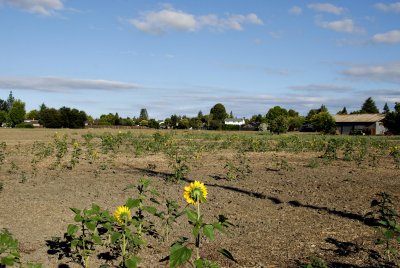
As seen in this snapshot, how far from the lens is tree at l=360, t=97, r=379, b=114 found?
309 feet

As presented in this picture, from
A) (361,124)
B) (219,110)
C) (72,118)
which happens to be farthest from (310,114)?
(72,118)

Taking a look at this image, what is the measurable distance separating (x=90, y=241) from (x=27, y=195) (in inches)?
122

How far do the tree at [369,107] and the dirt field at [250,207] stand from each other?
88269 millimetres

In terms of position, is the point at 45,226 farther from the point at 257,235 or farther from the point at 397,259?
the point at 397,259

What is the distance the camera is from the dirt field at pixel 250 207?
15.2 feet

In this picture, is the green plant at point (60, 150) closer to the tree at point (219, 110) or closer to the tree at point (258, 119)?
the tree at point (258, 119)

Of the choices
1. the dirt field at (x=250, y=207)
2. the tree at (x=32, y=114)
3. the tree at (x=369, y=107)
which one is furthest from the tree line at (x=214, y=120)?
the dirt field at (x=250, y=207)

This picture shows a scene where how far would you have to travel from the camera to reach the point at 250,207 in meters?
6.90

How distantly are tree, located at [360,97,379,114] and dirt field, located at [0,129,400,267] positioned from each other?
290 ft

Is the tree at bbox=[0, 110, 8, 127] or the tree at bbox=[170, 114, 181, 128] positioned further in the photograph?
the tree at bbox=[0, 110, 8, 127]

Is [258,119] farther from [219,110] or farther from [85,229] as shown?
[85,229]

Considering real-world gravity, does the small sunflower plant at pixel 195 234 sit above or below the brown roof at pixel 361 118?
below

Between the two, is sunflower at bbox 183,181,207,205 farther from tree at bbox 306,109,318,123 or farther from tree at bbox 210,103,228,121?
Result: tree at bbox 210,103,228,121

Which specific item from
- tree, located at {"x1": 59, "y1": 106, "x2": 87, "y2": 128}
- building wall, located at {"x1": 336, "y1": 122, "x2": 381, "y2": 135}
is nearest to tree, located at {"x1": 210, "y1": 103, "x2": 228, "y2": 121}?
building wall, located at {"x1": 336, "y1": 122, "x2": 381, "y2": 135}
